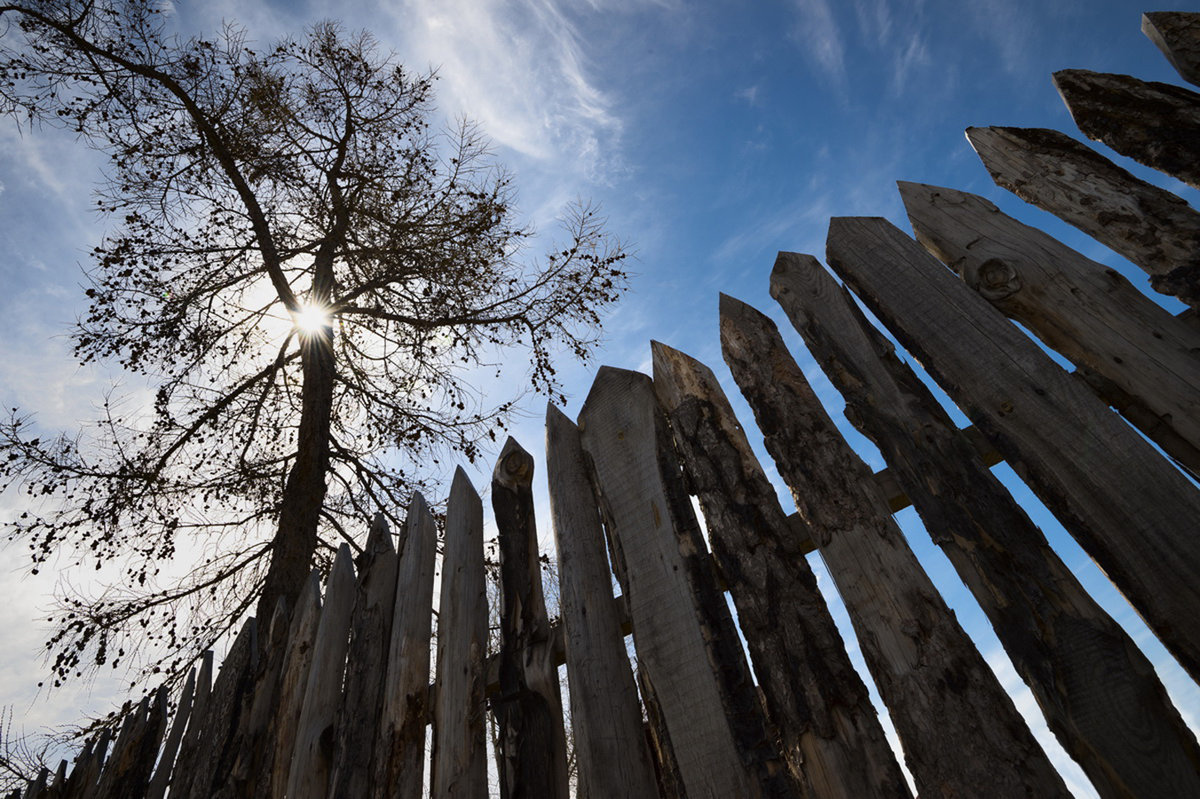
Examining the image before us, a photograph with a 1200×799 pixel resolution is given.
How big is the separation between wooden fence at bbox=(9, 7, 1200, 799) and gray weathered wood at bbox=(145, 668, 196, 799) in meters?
1.65

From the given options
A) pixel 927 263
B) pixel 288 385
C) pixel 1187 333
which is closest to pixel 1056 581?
pixel 1187 333

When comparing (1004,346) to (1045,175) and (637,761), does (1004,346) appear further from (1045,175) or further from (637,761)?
(637,761)

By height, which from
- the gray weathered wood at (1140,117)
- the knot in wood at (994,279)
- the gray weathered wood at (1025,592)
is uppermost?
the gray weathered wood at (1140,117)

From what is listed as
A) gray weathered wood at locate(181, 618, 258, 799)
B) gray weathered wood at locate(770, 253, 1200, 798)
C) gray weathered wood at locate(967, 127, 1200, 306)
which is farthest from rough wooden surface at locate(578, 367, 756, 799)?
gray weathered wood at locate(181, 618, 258, 799)

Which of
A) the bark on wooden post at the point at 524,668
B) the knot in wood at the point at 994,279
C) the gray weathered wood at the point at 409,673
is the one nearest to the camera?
the knot in wood at the point at 994,279

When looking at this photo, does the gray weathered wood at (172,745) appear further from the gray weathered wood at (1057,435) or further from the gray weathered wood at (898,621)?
the gray weathered wood at (1057,435)

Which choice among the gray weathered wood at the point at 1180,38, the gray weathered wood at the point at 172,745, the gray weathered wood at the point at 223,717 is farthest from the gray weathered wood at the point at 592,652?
the gray weathered wood at the point at 172,745

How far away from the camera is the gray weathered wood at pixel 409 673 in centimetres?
218

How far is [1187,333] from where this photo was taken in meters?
1.37

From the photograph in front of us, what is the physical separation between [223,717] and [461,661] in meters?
1.57

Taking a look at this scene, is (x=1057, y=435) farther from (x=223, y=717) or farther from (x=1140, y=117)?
(x=223, y=717)

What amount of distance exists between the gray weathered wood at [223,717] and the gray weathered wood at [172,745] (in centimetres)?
33

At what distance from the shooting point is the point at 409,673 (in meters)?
2.32

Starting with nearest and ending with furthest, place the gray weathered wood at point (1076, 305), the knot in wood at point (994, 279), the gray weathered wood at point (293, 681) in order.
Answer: the gray weathered wood at point (1076, 305) < the knot in wood at point (994, 279) < the gray weathered wood at point (293, 681)
